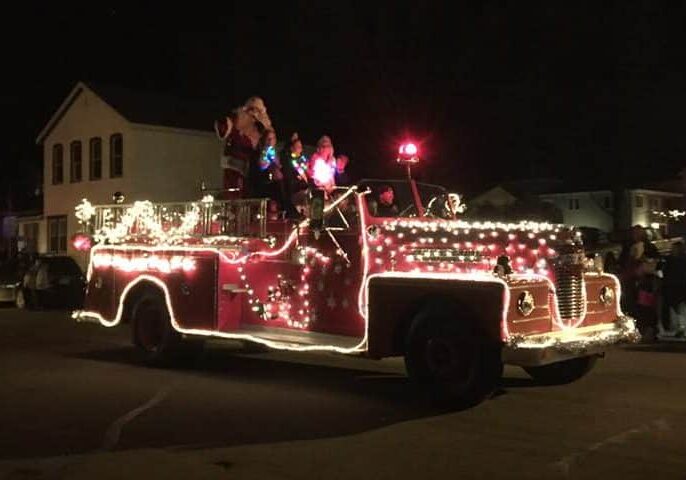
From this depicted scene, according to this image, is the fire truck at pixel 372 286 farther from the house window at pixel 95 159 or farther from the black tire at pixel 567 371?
the house window at pixel 95 159

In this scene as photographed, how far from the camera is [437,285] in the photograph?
857cm

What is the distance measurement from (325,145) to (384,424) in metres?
4.22

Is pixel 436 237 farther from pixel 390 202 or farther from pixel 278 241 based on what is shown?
pixel 278 241

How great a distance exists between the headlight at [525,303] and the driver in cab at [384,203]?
2.17 meters

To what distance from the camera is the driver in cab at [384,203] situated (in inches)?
395

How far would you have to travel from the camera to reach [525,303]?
27.6 ft

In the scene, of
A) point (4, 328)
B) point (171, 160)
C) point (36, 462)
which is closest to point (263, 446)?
point (36, 462)

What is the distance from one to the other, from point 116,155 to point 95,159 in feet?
5.12

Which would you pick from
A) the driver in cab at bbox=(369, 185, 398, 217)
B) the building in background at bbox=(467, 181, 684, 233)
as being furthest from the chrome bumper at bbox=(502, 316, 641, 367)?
the building in background at bbox=(467, 181, 684, 233)

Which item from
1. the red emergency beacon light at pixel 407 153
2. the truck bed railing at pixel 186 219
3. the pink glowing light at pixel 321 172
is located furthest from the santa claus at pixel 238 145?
the red emergency beacon light at pixel 407 153

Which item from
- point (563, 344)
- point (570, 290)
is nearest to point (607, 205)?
point (570, 290)

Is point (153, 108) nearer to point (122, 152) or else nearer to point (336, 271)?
point (122, 152)

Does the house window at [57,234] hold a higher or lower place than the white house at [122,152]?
lower

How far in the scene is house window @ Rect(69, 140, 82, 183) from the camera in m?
35.4
